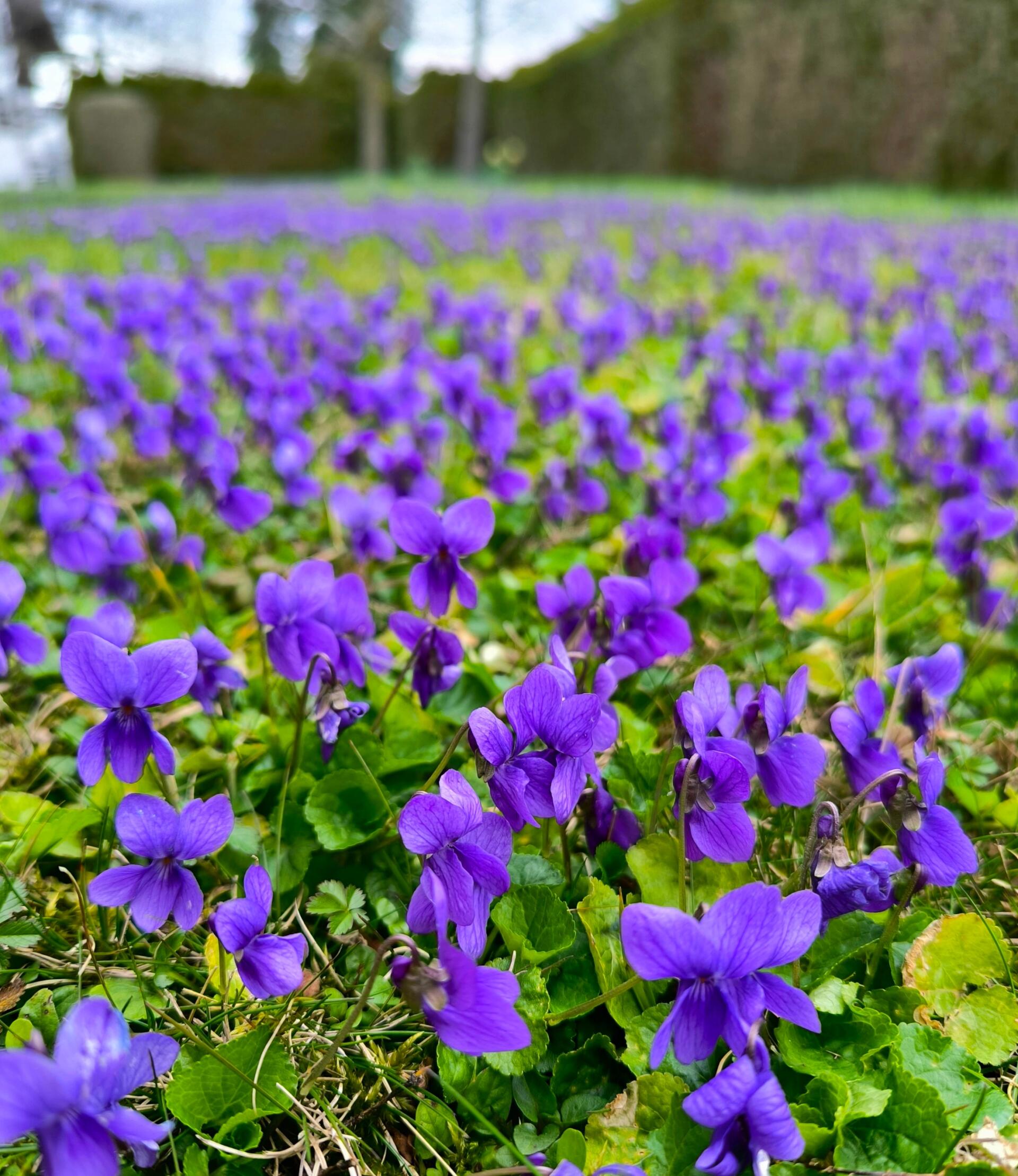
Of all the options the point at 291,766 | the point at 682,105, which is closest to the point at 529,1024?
the point at 291,766

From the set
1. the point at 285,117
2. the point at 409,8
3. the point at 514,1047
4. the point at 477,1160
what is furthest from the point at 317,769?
the point at 409,8

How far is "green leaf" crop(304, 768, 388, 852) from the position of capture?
53.0 inches

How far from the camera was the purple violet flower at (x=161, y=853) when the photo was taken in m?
0.99

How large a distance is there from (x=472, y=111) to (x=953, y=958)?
98.7ft

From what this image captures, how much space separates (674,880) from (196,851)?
0.57 metres

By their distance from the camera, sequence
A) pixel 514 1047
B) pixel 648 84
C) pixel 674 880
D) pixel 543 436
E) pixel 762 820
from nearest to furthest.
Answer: pixel 514 1047, pixel 674 880, pixel 762 820, pixel 543 436, pixel 648 84

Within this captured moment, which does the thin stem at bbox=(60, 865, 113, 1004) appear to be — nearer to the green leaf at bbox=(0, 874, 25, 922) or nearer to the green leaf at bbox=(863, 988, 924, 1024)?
the green leaf at bbox=(0, 874, 25, 922)

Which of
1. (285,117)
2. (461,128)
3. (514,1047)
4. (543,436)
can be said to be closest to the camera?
(514,1047)

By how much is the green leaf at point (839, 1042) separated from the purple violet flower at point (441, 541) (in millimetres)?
671

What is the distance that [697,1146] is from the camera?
98 centimetres

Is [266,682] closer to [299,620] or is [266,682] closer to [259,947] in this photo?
[299,620]

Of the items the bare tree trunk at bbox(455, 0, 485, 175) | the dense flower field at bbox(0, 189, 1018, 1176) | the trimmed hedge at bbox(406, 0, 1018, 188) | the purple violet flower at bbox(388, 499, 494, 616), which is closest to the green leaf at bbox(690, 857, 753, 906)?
the dense flower field at bbox(0, 189, 1018, 1176)

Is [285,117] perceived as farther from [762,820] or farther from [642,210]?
[762,820]

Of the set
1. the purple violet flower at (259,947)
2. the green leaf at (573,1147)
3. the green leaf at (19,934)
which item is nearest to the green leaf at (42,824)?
the green leaf at (19,934)
